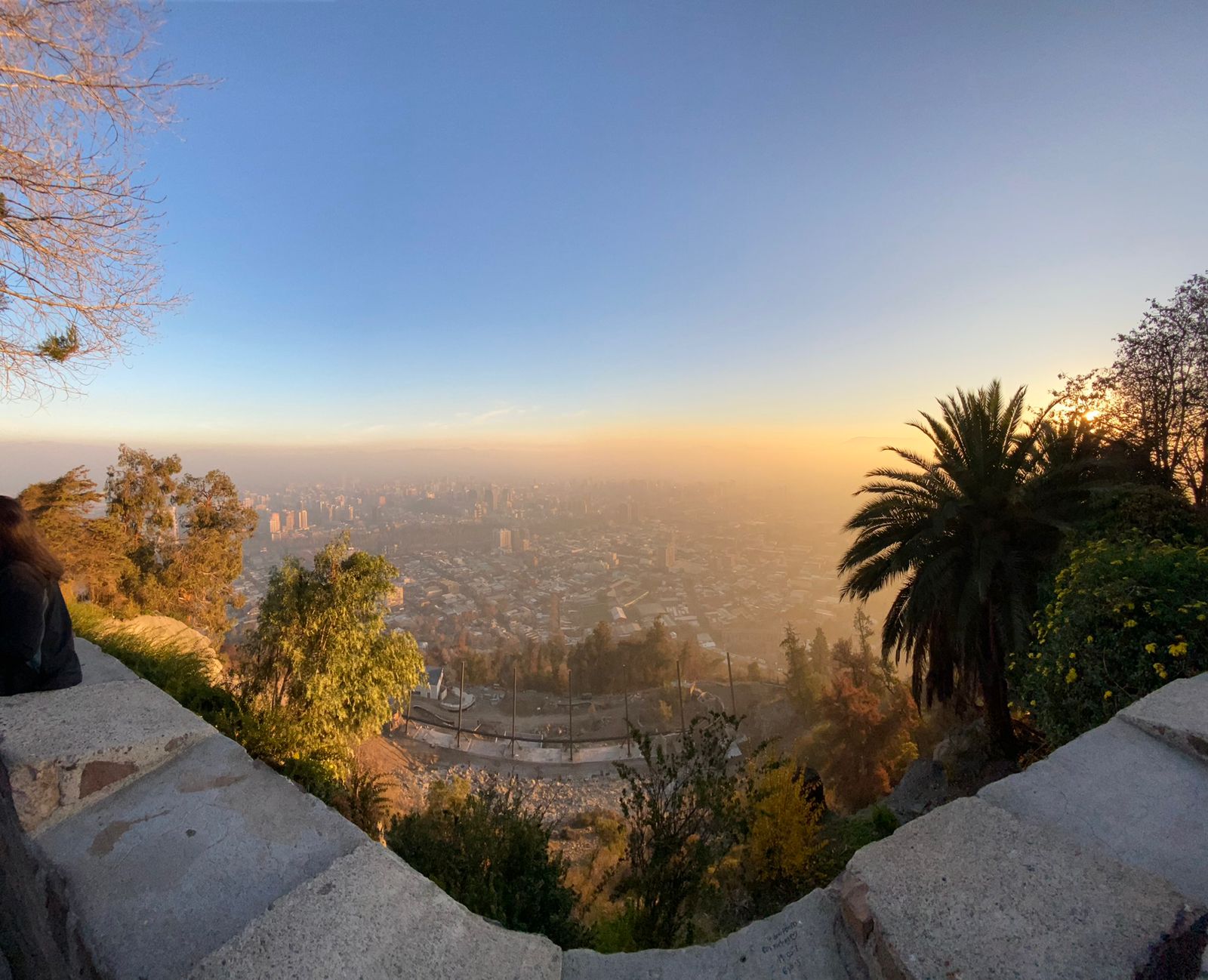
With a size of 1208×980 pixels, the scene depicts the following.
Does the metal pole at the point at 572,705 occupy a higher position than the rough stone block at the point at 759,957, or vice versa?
the rough stone block at the point at 759,957

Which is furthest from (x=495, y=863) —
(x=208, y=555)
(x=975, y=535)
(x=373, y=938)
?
(x=208, y=555)

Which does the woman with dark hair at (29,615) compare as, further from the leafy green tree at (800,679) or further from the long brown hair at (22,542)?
the leafy green tree at (800,679)

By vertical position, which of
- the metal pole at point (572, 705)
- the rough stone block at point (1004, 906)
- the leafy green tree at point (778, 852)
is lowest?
the metal pole at point (572, 705)

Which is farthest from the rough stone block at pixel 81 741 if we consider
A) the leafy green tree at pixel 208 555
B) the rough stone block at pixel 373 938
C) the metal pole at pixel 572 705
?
the metal pole at pixel 572 705

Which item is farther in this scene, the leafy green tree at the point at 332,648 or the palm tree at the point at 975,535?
the leafy green tree at the point at 332,648

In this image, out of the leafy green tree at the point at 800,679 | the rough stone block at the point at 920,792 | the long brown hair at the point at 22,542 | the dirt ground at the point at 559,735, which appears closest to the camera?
the long brown hair at the point at 22,542

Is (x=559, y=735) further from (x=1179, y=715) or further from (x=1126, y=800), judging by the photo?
(x=1126, y=800)
